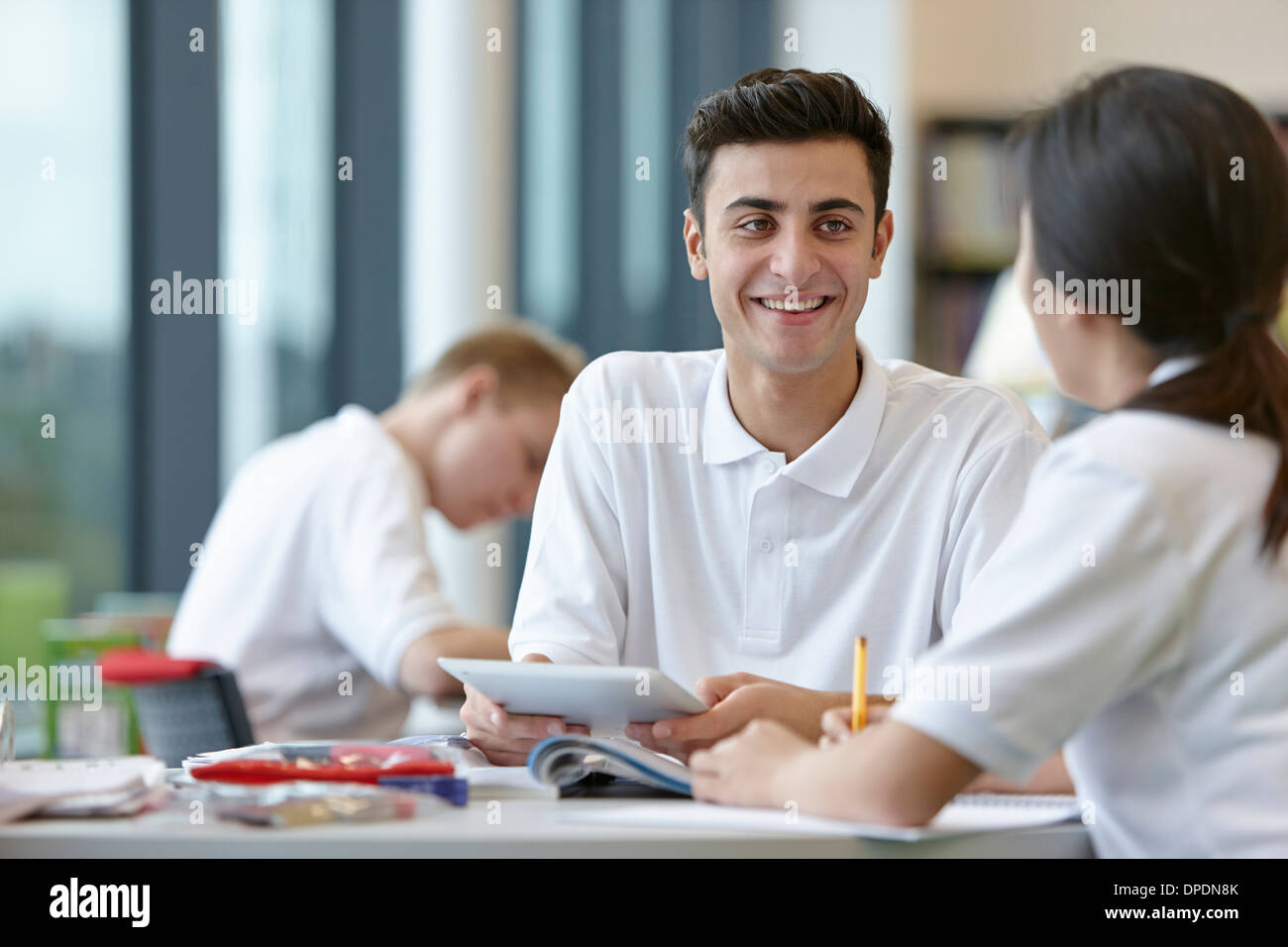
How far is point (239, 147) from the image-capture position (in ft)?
10.9

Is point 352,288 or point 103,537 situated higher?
point 352,288

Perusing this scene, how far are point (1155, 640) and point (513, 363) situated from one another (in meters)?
1.88

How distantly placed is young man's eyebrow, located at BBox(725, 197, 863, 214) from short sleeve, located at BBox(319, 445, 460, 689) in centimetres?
92

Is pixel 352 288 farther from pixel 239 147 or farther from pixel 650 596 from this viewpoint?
pixel 650 596

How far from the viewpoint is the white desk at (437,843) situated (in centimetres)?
101

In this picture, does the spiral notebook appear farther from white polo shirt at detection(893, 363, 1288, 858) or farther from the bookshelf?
the bookshelf

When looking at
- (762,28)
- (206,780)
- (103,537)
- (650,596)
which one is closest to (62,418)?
(103,537)

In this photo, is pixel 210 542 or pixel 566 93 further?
pixel 566 93

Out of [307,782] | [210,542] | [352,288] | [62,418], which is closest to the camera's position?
[307,782]

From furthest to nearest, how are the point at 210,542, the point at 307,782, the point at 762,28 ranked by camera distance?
the point at 762,28
the point at 210,542
the point at 307,782

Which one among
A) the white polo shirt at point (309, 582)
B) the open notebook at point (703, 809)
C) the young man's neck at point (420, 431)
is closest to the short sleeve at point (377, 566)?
the white polo shirt at point (309, 582)

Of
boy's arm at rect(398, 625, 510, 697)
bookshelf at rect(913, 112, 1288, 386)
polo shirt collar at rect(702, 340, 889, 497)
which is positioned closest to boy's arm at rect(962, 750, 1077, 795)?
polo shirt collar at rect(702, 340, 889, 497)

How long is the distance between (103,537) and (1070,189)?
2501mm

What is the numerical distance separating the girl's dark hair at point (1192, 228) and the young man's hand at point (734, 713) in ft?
1.47
